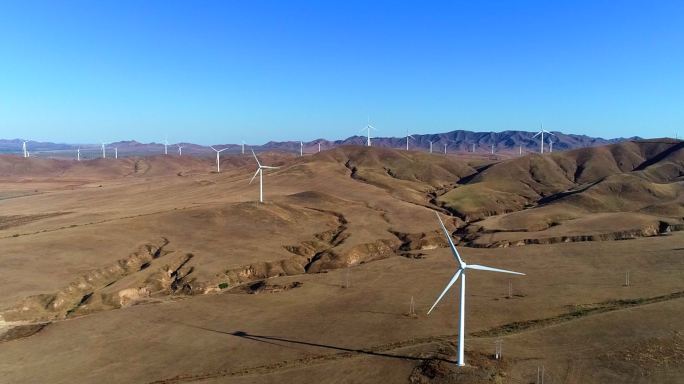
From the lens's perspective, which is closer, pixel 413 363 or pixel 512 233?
pixel 413 363

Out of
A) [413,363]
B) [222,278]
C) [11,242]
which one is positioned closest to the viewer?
[413,363]

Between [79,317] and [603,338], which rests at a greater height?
[603,338]

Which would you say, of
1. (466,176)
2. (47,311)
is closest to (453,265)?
(47,311)

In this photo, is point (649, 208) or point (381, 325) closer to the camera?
point (381, 325)

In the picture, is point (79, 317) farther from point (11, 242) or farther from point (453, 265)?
point (453, 265)

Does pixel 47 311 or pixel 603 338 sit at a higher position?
pixel 603 338

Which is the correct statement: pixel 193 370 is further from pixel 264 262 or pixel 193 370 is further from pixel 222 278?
pixel 264 262

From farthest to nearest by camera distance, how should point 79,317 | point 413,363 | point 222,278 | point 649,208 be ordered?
point 649,208, point 222,278, point 79,317, point 413,363

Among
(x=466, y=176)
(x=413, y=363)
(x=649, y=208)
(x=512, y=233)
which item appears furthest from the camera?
(x=466, y=176)

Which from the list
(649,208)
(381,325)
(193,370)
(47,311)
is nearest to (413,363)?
(381,325)
